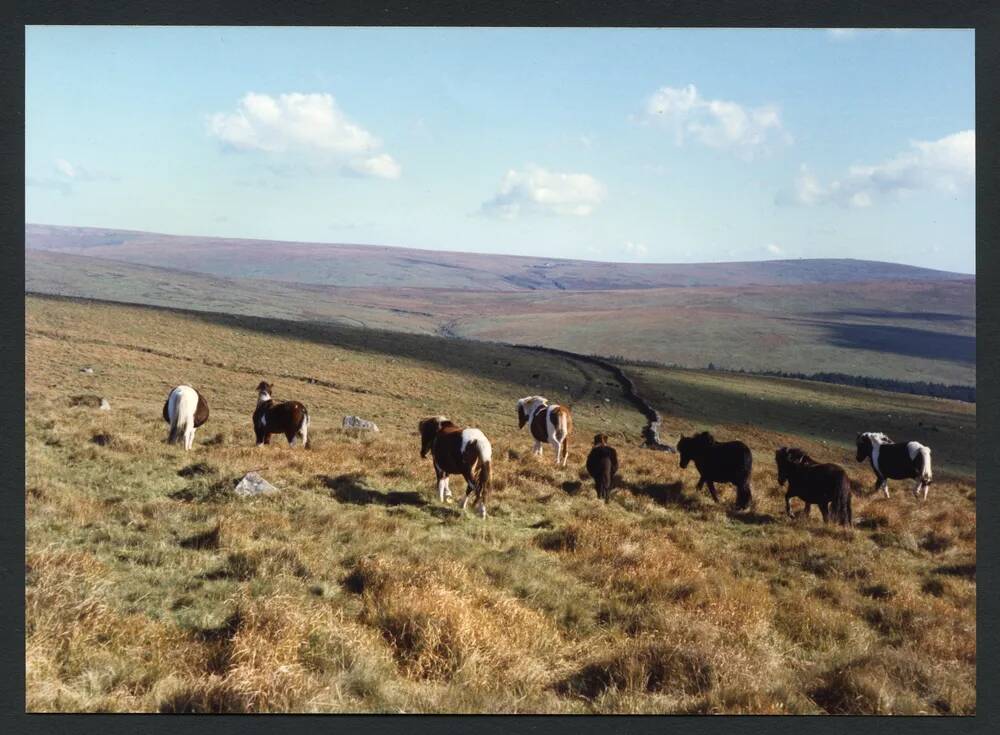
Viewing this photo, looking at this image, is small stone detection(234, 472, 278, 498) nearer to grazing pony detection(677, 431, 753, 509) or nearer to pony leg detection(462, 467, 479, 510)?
pony leg detection(462, 467, 479, 510)

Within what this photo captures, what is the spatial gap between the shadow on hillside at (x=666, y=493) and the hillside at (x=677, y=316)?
60456mm

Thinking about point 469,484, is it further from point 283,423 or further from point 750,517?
point 283,423

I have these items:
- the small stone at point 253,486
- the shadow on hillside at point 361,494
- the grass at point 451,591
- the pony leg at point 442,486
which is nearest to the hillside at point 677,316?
the grass at point 451,591

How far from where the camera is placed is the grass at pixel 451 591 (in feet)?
19.2

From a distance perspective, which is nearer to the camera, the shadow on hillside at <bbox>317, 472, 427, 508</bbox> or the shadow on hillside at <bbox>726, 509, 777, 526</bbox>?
the shadow on hillside at <bbox>317, 472, 427, 508</bbox>

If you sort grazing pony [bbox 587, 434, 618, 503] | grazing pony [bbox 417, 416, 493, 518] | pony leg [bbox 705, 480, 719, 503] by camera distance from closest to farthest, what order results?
grazing pony [bbox 417, 416, 493, 518] → grazing pony [bbox 587, 434, 618, 503] → pony leg [bbox 705, 480, 719, 503]

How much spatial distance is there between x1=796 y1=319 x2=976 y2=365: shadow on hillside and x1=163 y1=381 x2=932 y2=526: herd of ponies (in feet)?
294

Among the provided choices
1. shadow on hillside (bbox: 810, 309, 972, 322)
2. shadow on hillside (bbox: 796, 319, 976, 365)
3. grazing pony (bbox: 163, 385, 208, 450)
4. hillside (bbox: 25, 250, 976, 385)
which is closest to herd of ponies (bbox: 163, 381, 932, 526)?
grazing pony (bbox: 163, 385, 208, 450)

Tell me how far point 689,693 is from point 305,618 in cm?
344

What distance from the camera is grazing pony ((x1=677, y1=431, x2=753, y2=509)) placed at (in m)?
13.0

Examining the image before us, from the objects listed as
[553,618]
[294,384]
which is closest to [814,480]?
[553,618]

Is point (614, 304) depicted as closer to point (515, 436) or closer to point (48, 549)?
point (515, 436)

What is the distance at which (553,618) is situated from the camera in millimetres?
7129

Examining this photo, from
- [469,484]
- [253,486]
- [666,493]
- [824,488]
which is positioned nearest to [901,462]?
[824,488]
